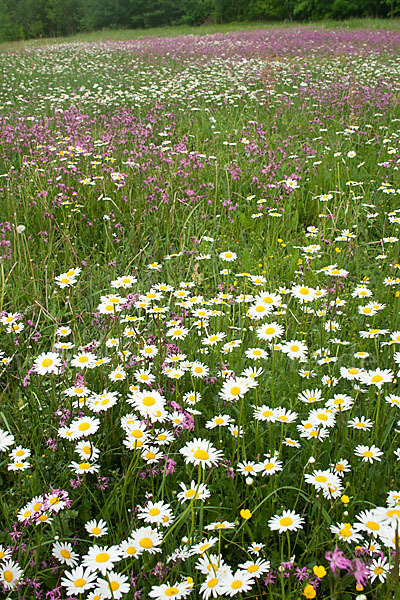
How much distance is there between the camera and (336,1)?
25.8m

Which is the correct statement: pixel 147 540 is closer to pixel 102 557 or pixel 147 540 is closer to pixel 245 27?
pixel 102 557

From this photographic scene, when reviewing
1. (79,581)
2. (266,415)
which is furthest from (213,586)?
(266,415)

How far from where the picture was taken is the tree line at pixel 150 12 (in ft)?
87.7

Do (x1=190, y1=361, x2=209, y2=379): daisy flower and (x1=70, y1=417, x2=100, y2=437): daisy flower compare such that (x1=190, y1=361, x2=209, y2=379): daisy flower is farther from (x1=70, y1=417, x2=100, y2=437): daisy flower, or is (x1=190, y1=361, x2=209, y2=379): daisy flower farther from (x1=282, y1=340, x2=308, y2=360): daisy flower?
(x1=70, y1=417, x2=100, y2=437): daisy flower

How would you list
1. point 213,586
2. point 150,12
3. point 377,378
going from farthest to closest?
point 150,12 → point 377,378 → point 213,586

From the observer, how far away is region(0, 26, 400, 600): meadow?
124 cm

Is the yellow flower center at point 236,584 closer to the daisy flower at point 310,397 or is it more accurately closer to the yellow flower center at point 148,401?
the yellow flower center at point 148,401

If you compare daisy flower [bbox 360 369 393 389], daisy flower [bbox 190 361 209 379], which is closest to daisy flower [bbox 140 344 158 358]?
daisy flower [bbox 190 361 209 379]

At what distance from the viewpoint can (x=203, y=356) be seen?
2.04m

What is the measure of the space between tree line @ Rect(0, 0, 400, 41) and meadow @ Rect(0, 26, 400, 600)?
24496 millimetres

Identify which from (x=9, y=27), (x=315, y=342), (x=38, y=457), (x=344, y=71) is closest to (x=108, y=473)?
(x=38, y=457)

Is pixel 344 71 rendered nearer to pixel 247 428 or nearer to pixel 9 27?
pixel 247 428

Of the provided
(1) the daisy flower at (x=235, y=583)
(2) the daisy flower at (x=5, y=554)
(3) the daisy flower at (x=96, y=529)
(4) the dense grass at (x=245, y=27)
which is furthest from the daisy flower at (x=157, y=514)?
(4) the dense grass at (x=245, y=27)

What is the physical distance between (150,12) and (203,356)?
40.9 m
